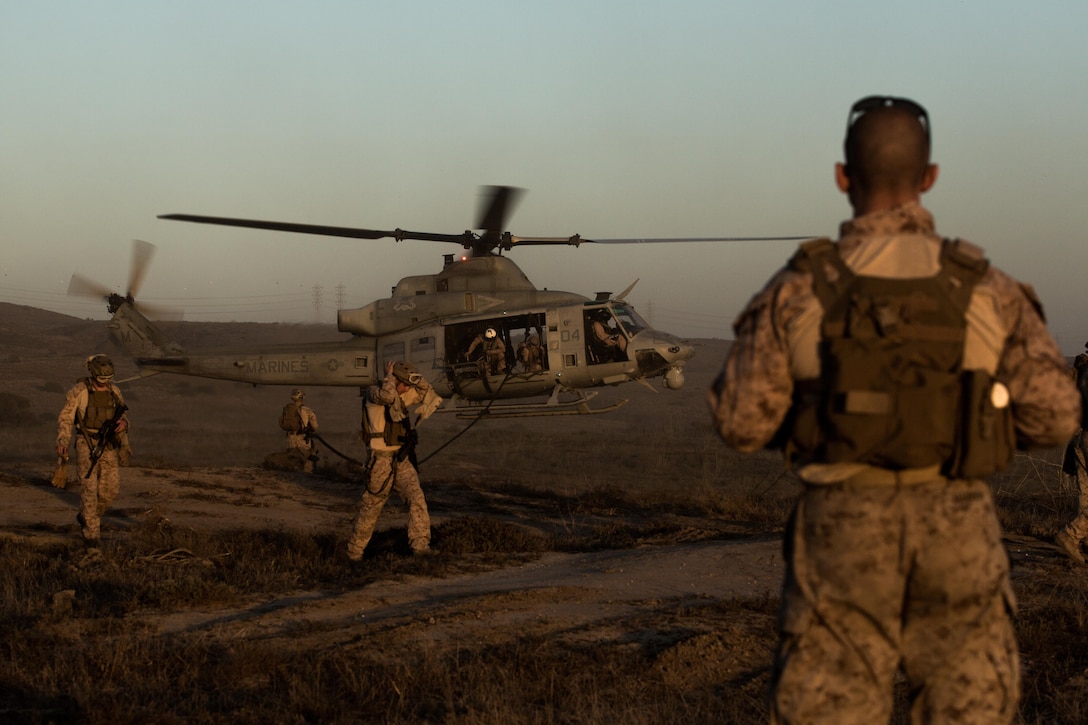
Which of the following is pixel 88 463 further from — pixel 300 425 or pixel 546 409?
pixel 300 425

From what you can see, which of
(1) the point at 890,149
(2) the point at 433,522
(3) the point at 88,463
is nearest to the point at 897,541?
(1) the point at 890,149

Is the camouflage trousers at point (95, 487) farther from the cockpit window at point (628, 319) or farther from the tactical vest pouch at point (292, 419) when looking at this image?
the cockpit window at point (628, 319)

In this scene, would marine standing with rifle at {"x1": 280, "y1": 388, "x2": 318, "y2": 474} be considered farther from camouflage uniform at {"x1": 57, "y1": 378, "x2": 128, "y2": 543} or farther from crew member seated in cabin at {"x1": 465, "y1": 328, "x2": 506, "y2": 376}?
camouflage uniform at {"x1": 57, "y1": 378, "x2": 128, "y2": 543}

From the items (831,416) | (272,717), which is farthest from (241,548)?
(831,416)

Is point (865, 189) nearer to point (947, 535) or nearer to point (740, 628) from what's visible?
point (947, 535)

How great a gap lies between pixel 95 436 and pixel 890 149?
9994 mm

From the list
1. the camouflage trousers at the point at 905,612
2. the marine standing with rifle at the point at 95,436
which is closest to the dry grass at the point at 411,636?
the marine standing with rifle at the point at 95,436

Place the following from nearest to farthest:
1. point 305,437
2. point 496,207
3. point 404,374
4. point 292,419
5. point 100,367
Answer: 1. point 404,374
2. point 100,367
3. point 496,207
4. point 292,419
5. point 305,437

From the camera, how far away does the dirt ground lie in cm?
765

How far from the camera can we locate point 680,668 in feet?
20.9

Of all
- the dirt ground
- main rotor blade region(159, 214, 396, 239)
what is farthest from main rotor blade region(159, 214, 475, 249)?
the dirt ground

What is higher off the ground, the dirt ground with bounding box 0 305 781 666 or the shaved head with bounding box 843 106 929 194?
the shaved head with bounding box 843 106 929 194

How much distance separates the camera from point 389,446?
1070 centimetres

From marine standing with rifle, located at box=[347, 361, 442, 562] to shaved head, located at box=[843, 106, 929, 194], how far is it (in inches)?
308
